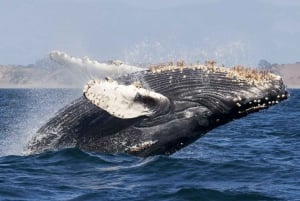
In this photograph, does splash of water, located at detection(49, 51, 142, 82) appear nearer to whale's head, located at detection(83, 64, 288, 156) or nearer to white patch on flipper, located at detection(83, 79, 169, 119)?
whale's head, located at detection(83, 64, 288, 156)

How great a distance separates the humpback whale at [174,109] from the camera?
455 inches

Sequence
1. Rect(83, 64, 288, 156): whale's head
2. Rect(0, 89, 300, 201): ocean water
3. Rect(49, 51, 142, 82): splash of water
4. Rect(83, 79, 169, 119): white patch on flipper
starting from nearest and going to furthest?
1. Rect(0, 89, 300, 201): ocean water
2. Rect(83, 79, 169, 119): white patch on flipper
3. Rect(83, 64, 288, 156): whale's head
4. Rect(49, 51, 142, 82): splash of water

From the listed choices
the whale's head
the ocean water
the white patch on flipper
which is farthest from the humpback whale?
the white patch on flipper

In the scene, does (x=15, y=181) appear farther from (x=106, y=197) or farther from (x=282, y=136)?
(x=282, y=136)

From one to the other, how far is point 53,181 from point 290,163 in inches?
213

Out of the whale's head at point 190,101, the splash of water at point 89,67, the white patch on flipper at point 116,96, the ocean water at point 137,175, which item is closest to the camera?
the ocean water at point 137,175

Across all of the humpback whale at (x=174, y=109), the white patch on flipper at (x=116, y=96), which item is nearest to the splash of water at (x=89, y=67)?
the humpback whale at (x=174, y=109)

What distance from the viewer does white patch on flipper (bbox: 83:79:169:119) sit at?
1067 cm

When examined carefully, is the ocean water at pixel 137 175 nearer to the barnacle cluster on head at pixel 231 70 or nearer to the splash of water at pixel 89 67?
the splash of water at pixel 89 67

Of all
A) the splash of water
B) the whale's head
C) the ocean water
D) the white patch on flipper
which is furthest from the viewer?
the splash of water

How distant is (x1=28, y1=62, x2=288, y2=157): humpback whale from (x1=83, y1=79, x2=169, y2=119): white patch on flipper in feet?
1.33

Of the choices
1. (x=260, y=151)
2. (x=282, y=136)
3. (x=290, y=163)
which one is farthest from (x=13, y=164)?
(x=282, y=136)

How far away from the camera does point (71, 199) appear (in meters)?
9.49

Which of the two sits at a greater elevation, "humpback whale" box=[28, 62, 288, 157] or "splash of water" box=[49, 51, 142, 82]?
"splash of water" box=[49, 51, 142, 82]
